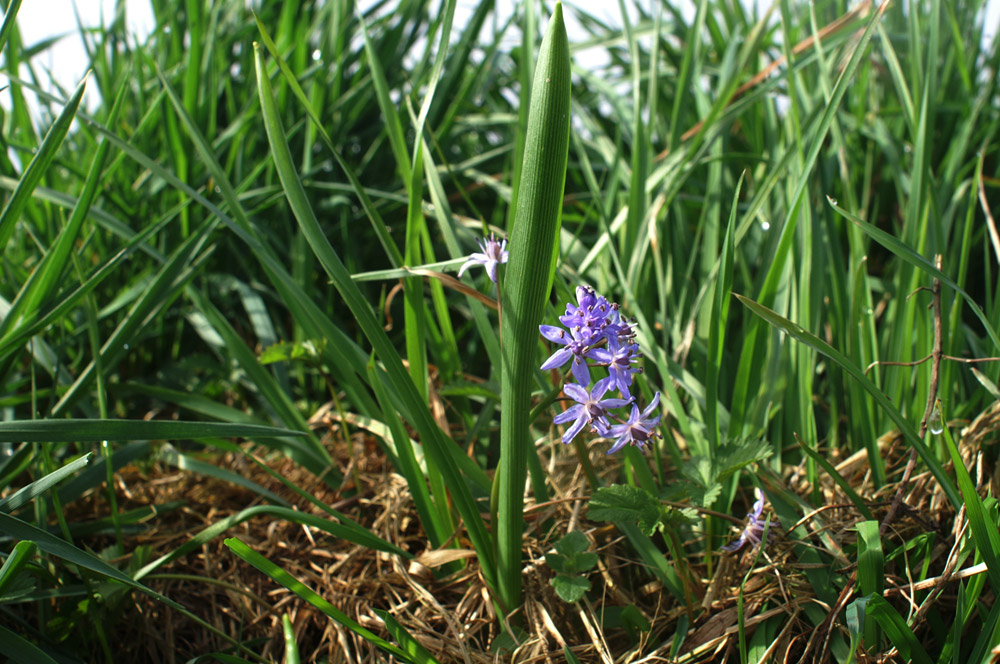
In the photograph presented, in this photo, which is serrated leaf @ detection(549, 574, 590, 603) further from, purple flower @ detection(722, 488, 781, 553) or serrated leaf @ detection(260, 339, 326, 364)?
serrated leaf @ detection(260, 339, 326, 364)

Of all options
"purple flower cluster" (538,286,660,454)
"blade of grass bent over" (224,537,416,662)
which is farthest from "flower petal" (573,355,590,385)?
"blade of grass bent over" (224,537,416,662)

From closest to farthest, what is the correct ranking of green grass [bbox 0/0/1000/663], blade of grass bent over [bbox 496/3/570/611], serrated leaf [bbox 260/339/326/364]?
blade of grass bent over [bbox 496/3/570/611], green grass [bbox 0/0/1000/663], serrated leaf [bbox 260/339/326/364]

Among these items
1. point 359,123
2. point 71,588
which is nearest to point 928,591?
point 71,588

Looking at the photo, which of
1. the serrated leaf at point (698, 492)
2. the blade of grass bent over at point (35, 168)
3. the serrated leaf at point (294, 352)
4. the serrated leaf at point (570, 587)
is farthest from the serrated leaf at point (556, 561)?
the blade of grass bent over at point (35, 168)

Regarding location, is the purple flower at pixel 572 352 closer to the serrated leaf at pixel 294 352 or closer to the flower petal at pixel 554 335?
the flower petal at pixel 554 335

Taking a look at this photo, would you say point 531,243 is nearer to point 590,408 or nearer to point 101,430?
point 590,408
